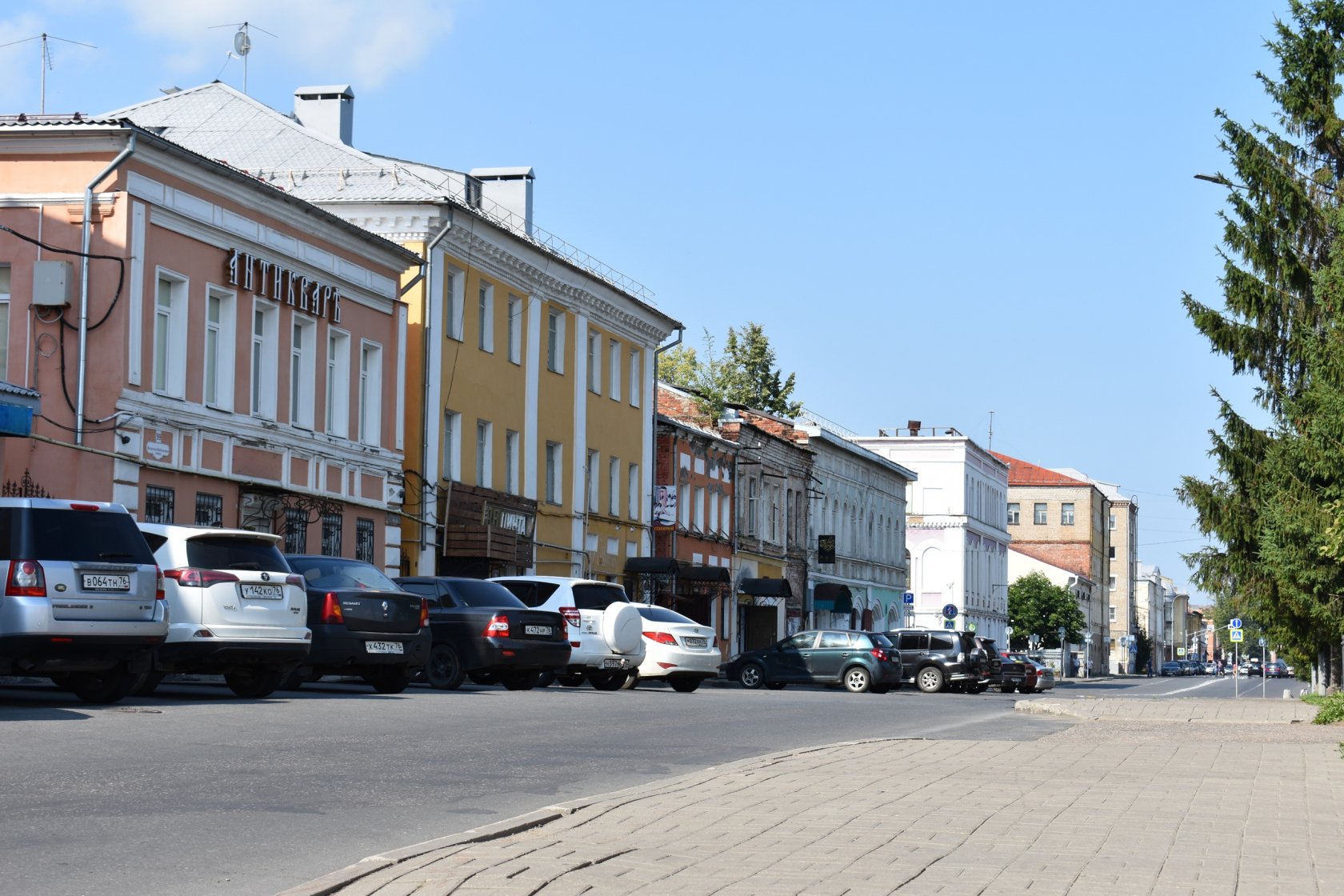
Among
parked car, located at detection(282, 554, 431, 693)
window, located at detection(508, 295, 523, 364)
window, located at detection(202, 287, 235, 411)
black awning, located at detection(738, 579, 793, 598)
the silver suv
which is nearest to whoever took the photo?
the silver suv

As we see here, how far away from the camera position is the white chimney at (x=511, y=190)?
158 feet

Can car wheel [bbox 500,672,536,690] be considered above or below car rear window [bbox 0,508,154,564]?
below

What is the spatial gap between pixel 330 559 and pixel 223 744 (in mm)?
8655

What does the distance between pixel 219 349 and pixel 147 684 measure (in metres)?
13.0

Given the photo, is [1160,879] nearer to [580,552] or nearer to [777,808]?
[777,808]

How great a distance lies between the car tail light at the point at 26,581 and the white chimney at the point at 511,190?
31640mm

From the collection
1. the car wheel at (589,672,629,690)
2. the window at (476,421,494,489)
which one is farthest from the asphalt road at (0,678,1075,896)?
the window at (476,421,494,489)

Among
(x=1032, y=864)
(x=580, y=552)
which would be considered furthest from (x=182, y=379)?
(x=1032, y=864)

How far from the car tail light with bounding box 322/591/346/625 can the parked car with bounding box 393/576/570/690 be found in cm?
304

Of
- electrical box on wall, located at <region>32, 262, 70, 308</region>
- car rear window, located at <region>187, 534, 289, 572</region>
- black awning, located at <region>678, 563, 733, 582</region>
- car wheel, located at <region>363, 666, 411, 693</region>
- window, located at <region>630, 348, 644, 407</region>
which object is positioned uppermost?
window, located at <region>630, 348, 644, 407</region>

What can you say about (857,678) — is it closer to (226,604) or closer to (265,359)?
(265,359)

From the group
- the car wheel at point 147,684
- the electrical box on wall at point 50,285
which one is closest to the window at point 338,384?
the electrical box on wall at point 50,285

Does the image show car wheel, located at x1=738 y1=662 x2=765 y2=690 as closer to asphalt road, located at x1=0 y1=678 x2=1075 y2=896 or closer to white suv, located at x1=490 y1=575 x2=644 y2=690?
white suv, located at x1=490 y1=575 x2=644 y2=690

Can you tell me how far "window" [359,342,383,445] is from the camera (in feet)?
119
